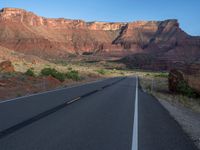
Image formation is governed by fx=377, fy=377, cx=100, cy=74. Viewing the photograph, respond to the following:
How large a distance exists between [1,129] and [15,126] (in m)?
0.61

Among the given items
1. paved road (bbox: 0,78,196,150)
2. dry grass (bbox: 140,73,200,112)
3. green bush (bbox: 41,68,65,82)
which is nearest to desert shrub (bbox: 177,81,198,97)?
dry grass (bbox: 140,73,200,112)

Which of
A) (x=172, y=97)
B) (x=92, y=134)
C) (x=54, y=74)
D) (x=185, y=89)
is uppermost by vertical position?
(x=92, y=134)

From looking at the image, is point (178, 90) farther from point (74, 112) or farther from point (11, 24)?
point (11, 24)

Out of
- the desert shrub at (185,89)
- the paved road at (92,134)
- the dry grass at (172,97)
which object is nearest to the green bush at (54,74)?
the dry grass at (172,97)

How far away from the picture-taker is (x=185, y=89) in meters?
30.1

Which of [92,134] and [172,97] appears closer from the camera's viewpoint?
[92,134]

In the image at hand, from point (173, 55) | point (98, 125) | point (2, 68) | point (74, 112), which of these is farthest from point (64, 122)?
point (173, 55)

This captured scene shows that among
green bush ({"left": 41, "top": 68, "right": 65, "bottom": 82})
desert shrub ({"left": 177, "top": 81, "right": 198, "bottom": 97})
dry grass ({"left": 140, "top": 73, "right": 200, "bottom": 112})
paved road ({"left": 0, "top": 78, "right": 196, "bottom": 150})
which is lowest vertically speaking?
dry grass ({"left": 140, "top": 73, "right": 200, "bottom": 112})

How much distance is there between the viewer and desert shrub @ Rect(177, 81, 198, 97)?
2955 cm

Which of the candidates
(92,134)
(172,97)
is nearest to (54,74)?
A: (172,97)

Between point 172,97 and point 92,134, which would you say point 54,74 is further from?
point 92,134

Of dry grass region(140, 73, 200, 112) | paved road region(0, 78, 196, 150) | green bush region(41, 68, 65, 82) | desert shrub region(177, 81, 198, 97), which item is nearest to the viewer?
paved road region(0, 78, 196, 150)

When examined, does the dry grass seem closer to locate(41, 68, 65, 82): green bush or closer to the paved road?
locate(41, 68, 65, 82): green bush

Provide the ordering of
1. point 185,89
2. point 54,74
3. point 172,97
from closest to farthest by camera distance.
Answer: point 172,97
point 185,89
point 54,74
